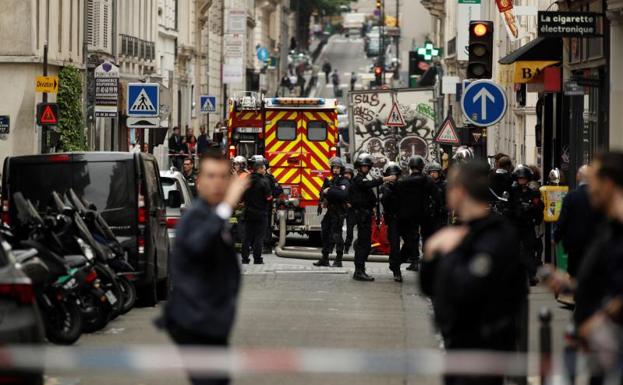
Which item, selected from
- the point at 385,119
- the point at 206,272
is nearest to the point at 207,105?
the point at 385,119

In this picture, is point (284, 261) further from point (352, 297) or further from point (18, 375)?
point (18, 375)

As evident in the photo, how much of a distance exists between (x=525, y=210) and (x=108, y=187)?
19.1 feet

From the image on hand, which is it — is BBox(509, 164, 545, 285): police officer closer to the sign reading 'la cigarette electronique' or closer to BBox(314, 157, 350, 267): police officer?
the sign reading 'la cigarette electronique'

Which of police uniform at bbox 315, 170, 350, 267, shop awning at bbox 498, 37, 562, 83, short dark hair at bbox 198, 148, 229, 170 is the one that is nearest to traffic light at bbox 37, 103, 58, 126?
police uniform at bbox 315, 170, 350, 267

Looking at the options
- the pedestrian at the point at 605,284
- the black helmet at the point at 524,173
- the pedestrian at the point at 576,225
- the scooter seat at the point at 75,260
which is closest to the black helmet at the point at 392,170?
the black helmet at the point at 524,173

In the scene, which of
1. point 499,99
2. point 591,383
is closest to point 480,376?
point 591,383

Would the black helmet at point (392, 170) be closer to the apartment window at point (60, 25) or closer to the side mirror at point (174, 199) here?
the side mirror at point (174, 199)

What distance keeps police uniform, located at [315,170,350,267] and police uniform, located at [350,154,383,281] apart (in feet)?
4.35

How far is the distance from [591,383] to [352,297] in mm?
12322

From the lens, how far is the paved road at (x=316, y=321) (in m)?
14.2

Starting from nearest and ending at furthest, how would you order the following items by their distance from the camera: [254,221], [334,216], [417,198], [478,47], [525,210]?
[478,47], [525,210], [417,198], [334,216], [254,221]

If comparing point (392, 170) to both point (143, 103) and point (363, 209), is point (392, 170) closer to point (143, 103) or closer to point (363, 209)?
point (363, 209)

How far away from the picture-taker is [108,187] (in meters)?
20.1

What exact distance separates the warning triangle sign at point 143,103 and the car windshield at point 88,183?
1509 cm
